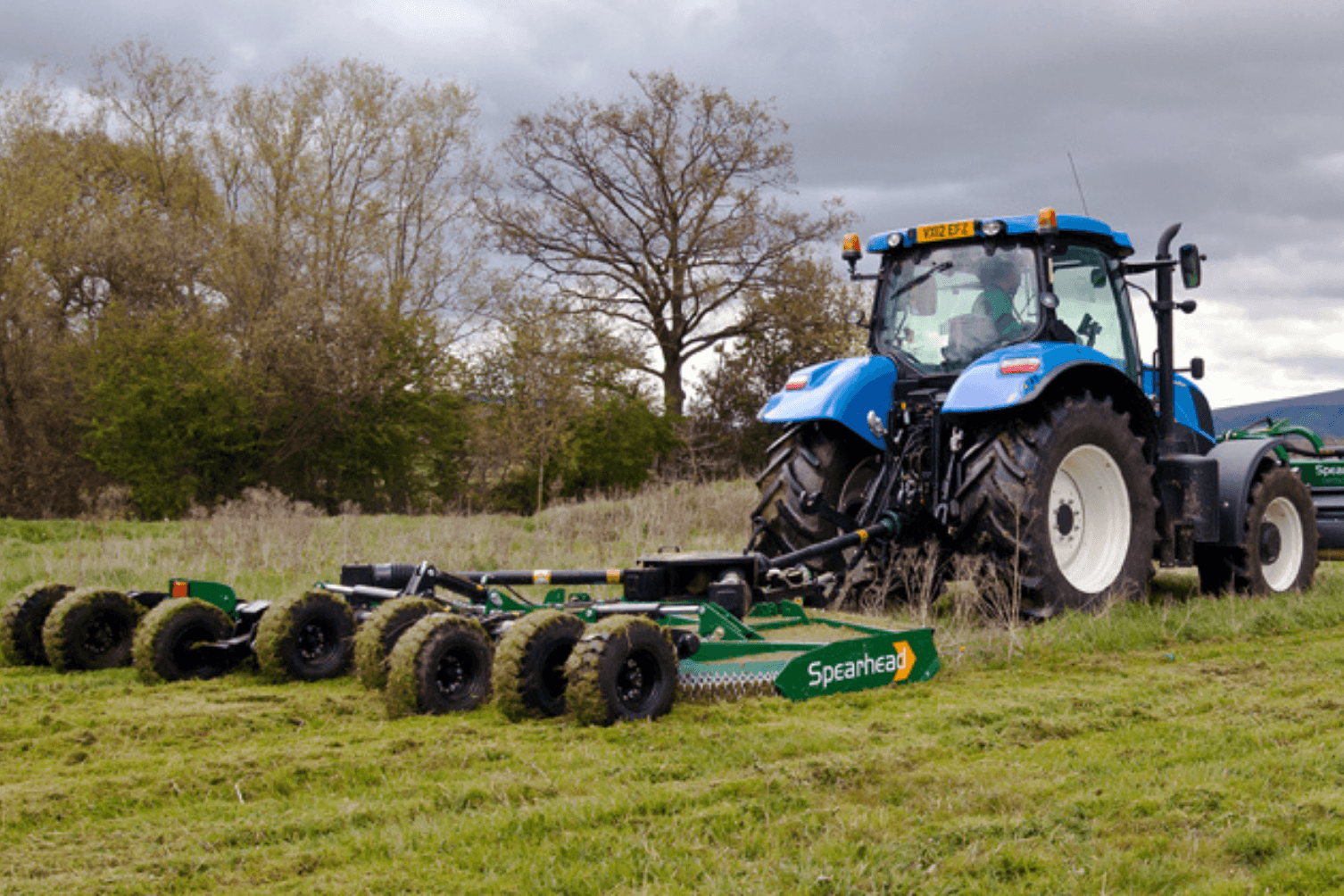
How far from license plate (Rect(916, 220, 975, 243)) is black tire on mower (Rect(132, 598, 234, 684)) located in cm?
461

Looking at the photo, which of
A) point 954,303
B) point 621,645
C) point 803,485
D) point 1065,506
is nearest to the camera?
point 621,645

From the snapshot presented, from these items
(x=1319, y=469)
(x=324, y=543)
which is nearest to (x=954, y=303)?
(x=1319, y=469)

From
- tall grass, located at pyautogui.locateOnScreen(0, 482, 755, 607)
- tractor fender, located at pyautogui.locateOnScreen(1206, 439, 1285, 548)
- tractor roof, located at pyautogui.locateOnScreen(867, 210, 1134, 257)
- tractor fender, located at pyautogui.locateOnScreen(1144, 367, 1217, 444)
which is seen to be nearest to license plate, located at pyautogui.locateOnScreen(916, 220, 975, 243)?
tractor roof, located at pyautogui.locateOnScreen(867, 210, 1134, 257)

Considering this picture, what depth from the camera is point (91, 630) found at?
5836 mm

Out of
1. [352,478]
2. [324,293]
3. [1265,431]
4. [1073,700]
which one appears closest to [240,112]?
[324,293]

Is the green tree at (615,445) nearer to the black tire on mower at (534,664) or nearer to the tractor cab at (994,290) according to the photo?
the tractor cab at (994,290)

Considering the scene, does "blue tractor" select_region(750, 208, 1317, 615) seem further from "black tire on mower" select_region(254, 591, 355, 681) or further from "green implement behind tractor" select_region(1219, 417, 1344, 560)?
"black tire on mower" select_region(254, 591, 355, 681)

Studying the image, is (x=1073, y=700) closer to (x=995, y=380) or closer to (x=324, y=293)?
(x=995, y=380)

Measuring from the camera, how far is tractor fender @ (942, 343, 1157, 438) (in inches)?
253

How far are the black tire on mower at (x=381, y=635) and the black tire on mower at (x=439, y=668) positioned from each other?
0.16 metres

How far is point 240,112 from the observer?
27906 millimetres

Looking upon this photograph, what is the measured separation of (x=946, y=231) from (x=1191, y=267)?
1.71m

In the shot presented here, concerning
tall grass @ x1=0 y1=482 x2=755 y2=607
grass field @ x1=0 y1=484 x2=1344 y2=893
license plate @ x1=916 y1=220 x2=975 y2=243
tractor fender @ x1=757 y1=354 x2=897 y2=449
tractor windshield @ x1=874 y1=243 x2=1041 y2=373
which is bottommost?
grass field @ x1=0 y1=484 x2=1344 y2=893

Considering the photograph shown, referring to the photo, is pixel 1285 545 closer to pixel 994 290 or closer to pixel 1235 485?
pixel 1235 485
